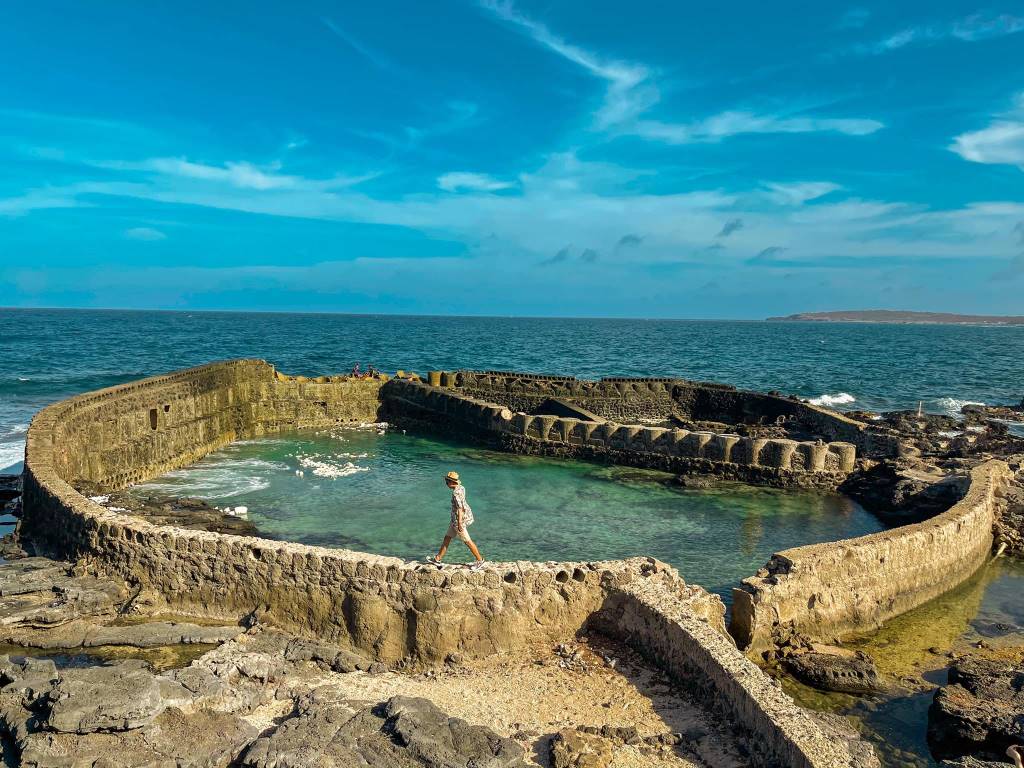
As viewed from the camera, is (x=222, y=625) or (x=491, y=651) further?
(x=222, y=625)

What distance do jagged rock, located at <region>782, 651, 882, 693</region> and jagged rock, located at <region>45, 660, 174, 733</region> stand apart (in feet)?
26.2

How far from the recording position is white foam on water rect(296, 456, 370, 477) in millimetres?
22448

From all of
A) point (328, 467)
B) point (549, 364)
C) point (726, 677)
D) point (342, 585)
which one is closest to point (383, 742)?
point (342, 585)

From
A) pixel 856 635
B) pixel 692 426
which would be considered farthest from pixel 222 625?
pixel 692 426

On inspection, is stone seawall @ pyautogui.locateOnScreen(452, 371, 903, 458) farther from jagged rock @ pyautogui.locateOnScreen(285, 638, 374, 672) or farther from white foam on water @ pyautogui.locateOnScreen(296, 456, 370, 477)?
jagged rock @ pyautogui.locateOnScreen(285, 638, 374, 672)

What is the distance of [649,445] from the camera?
921 inches

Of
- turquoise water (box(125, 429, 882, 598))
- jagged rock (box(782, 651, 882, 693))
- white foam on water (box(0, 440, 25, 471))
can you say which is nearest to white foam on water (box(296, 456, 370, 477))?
turquoise water (box(125, 429, 882, 598))

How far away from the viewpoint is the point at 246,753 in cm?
691

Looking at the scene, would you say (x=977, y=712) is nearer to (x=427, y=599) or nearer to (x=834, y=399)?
(x=427, y=599)

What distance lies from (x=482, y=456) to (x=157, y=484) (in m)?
10.1

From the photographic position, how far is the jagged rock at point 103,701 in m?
6.88

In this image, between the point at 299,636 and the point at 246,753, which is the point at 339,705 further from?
the point at 299,636

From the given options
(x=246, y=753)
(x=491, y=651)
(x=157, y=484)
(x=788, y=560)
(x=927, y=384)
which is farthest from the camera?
(x=927, y=384)

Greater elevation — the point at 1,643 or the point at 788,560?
the point at 788,560
